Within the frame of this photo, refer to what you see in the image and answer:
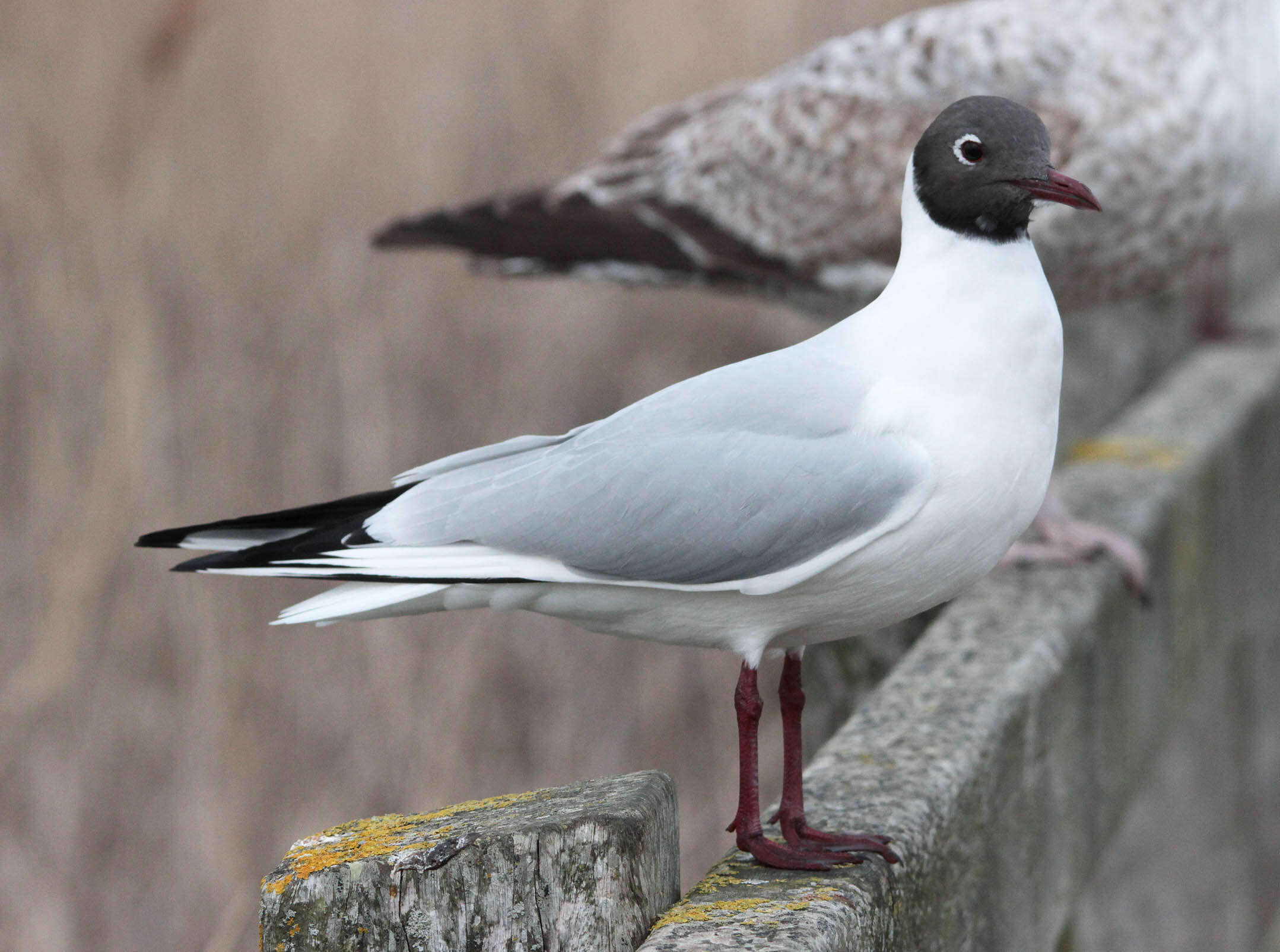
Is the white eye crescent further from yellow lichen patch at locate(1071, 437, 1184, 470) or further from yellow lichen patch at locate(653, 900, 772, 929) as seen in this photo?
yellow lichen patch at locate(1071, 437, 1184, 470)

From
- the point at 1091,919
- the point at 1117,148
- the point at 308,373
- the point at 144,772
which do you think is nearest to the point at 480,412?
the point at 308,373

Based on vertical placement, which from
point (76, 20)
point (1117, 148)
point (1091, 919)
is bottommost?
point (1091, 919)

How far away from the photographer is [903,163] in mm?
3164

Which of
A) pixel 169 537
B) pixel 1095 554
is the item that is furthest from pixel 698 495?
pixel 1095 554

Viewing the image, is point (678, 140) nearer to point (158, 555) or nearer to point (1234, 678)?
point (158, 555)

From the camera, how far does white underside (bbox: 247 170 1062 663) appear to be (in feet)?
4.94

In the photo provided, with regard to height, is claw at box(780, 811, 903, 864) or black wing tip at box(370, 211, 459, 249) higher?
black wing tip at box(370, 211, 459, 249)

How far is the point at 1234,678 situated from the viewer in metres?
3.64

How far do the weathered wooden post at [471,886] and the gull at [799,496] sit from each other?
29 centimetres

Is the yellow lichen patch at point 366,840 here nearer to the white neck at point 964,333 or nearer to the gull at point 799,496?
the gull at point 799,496

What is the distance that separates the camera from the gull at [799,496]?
1515 mm

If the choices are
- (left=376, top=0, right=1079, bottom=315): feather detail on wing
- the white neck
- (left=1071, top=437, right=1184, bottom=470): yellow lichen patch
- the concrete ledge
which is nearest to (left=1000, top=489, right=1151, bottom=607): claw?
the concrete ledge

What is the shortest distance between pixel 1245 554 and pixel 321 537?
253 cm

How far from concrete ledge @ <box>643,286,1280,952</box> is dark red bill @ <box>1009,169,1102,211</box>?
2.06 ft
